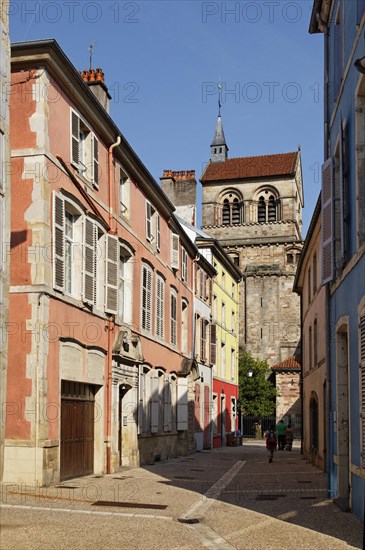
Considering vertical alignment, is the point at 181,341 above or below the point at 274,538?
above

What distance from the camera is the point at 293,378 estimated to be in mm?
51406

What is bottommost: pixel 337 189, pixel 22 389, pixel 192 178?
pixel 22 389

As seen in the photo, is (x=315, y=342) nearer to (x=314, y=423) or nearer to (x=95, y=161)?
(x=314, y=423)

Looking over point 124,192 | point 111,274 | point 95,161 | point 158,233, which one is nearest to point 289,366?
point 158,233

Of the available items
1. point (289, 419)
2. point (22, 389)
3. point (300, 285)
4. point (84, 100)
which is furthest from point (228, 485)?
point (289, 419)

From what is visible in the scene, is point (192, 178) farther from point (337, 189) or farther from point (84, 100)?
point (337, 189)

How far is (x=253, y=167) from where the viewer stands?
7138 centimetres

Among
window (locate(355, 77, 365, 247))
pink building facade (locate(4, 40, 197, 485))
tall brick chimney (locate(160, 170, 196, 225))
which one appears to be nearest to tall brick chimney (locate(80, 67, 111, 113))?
pink building facade (locate(4, 40, 197, 485))

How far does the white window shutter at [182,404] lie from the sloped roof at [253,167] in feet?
147

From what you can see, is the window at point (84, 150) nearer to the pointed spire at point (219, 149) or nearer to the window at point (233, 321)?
the window at point (233, 321)

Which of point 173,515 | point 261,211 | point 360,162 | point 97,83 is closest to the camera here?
point 360,162

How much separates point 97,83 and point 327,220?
10161 millimetres

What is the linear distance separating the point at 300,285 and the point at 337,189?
1970 centimetres

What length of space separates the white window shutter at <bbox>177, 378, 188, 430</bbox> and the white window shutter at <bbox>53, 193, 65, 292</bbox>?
12177 millimetres
